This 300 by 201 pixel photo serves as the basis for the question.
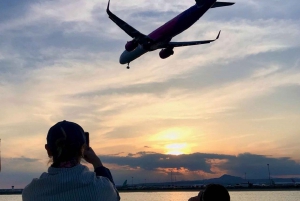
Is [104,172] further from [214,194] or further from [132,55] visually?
[132,55]

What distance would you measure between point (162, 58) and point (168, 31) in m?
5.43

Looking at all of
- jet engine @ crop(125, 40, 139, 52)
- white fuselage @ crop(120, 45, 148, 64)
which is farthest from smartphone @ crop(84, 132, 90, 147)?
white fuselage @ crop(120, 45, 148, 64)

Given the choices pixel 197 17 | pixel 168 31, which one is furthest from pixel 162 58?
pixel 197 17

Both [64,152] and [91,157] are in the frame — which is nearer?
[64,152]

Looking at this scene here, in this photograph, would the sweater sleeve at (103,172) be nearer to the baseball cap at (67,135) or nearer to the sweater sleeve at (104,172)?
the sweater sleeve at (104,172)

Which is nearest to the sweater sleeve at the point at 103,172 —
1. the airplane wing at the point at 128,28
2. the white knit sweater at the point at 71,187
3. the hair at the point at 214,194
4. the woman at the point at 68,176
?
the woman at the point at 68,176

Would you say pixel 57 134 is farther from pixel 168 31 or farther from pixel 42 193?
pixel 168 31

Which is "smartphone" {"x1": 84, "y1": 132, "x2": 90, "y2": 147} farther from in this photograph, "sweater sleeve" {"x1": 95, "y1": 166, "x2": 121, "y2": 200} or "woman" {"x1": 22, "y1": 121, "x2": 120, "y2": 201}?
"sweater sleeve" {"x1": 95, "y1": 166, "x2": 121, "y2": 200}

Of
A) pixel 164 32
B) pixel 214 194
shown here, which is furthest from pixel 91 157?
pixel 164 32

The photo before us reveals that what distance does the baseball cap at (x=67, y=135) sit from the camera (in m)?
3.98

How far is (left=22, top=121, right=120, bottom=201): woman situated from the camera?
3799mm

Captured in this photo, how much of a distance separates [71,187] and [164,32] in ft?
196

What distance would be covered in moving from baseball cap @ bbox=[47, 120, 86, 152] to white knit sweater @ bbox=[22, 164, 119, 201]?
0.76 feet

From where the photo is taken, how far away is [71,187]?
12.5 feet
